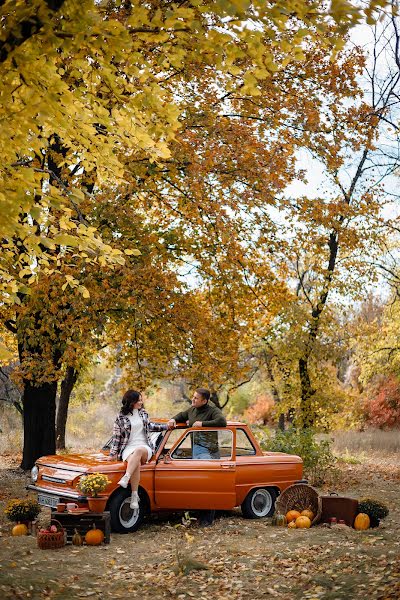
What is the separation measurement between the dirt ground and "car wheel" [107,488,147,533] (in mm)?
194

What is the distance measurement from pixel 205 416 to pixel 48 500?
8.67 feet

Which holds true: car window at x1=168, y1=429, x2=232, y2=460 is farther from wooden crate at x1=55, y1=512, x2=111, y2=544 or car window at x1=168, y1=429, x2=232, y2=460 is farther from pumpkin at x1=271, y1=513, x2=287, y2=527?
wooden crate at x1=55, y1=512, x2=111, y2=544

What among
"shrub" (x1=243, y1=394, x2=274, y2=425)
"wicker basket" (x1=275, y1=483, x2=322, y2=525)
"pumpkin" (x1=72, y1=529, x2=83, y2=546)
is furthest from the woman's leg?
"shrub" (x1=243, y1=394, x2=274, y2=425)

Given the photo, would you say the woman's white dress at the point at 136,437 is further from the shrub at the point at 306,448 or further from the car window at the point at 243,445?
the shrub at the point at 306,448

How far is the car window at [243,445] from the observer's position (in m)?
12.4

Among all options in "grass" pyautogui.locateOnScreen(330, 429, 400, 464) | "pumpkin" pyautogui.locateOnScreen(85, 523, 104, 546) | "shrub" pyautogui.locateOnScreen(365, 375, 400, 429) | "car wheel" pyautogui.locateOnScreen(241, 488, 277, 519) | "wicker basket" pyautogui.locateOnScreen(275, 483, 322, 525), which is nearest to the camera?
"pumpkin" pyautogui.locateOnScreen(85, 523, 104, 546)

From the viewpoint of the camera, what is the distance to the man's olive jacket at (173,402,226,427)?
11758 mm

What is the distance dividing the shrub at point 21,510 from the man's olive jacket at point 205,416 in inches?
98.9

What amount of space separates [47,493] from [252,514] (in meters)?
3.23

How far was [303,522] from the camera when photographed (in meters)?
11.4

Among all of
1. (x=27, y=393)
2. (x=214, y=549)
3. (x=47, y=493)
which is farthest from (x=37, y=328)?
(x=214, y=549)

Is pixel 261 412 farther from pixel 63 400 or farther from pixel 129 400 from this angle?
pixel 129 400

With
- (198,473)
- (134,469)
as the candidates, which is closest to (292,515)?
(198,473)

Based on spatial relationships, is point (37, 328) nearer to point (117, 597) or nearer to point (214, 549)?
point (214, 549)
